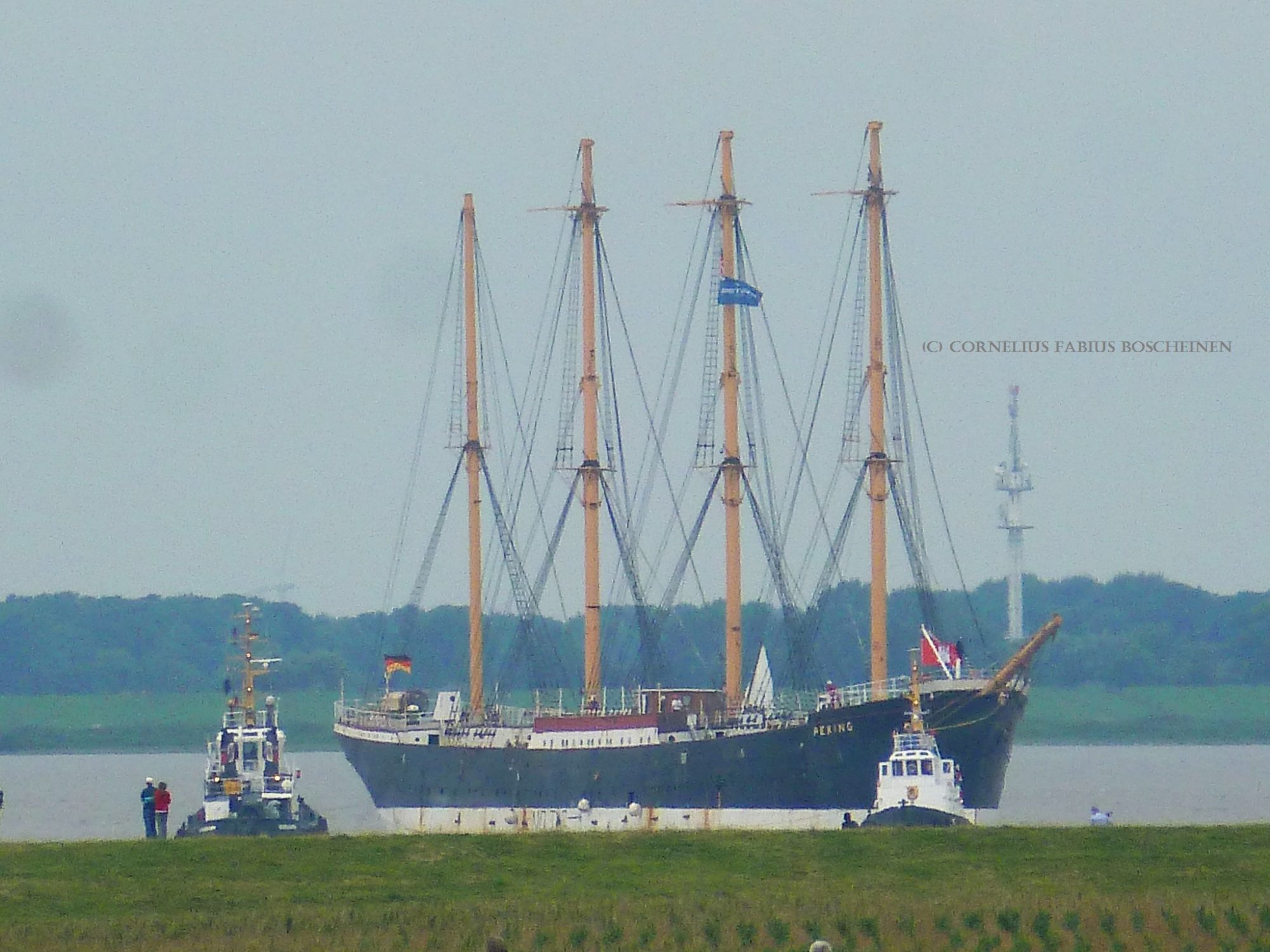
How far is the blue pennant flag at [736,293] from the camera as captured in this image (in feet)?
314

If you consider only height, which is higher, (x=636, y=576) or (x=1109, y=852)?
(x=636, y=576)

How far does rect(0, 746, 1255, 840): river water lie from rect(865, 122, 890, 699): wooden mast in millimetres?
8785

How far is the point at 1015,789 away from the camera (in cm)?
12194

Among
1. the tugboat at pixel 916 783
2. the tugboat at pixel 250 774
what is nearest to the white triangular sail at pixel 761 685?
the tugboat at pixel 916 783

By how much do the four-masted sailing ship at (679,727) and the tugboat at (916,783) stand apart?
4534mm

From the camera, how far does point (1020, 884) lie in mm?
52656

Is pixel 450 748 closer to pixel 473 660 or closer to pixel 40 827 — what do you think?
pixel 473 660

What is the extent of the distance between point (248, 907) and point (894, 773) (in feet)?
96.6

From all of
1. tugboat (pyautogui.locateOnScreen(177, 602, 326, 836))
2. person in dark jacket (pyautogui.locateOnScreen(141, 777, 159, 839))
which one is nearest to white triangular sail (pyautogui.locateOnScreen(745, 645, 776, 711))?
tugboat (pyautogui.locateOnScreen(177, 602, 326, 836))

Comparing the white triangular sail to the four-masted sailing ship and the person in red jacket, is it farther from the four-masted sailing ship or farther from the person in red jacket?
the person in red jacket

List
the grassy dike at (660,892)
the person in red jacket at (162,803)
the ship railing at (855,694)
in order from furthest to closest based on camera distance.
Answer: the ship railing at (855,694) < the person in red jacket at (162,803) < the grassy dike at (660,892)

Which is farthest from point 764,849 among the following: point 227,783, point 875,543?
point 875,543

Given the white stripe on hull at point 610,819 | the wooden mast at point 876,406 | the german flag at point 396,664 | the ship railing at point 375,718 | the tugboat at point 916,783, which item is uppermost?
the wooden mast at point 876,406

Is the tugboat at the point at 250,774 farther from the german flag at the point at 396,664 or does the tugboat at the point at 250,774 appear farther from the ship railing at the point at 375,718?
the ship railing at the point at 375,718
